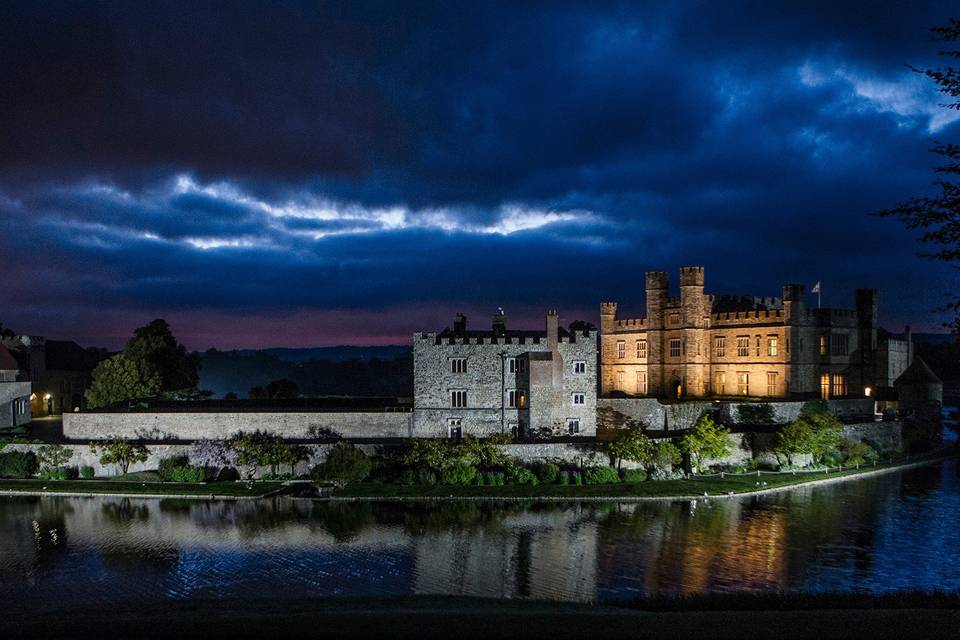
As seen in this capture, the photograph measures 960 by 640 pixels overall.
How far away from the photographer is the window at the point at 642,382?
58900 millimetres

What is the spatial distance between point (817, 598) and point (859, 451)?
1165 inches

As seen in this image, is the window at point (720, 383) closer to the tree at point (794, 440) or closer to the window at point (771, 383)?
the window at point (771, 383)

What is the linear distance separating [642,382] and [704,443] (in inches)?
723

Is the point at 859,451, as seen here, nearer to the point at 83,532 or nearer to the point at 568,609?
the point at 568,609

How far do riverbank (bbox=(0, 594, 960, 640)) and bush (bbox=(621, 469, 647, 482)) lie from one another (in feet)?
65.0

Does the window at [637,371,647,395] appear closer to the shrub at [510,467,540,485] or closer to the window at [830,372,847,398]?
the window at [830,372,847,398]

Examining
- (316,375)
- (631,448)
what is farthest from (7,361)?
(316,375)

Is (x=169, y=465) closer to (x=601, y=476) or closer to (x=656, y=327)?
(x=601, y=476)

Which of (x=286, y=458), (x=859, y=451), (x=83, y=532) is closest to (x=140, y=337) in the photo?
(x=286, y=458)

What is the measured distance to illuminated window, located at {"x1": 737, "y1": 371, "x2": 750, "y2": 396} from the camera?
55.2 m

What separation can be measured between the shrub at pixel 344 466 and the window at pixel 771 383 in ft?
109

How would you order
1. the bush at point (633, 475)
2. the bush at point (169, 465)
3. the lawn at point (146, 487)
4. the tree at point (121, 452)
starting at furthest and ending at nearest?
the tree at point (121, 452) < the bush at point (633, 475) < the bush at point (169, 465) < the lawn at point (146, 487)

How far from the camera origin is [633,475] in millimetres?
39500

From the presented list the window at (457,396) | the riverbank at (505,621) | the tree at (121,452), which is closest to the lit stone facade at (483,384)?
the window at (457,396)
